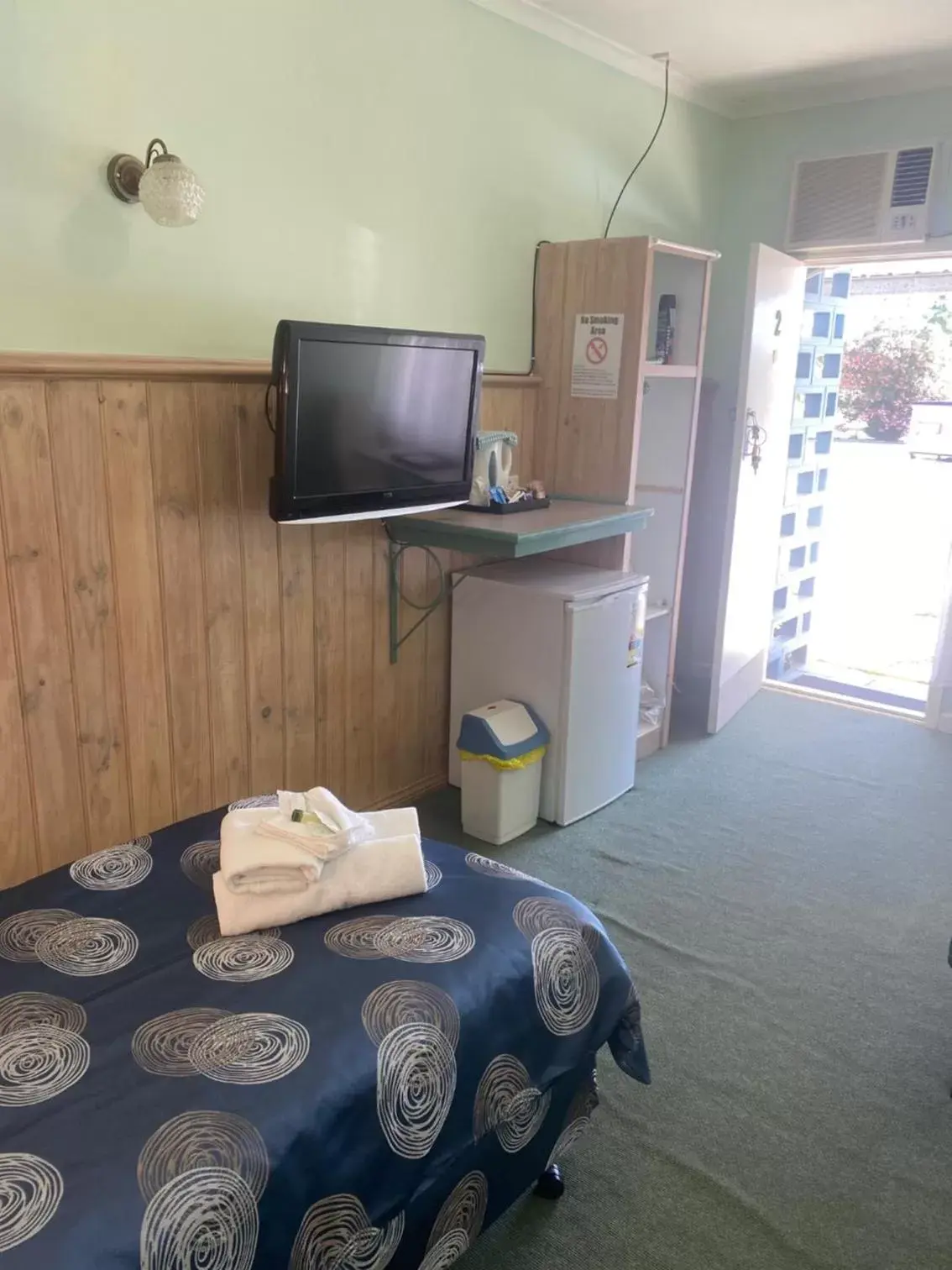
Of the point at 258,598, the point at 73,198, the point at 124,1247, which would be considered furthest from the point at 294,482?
the point at 124,1247

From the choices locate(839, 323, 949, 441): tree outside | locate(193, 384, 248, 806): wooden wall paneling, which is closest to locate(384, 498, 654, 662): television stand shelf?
locate(193, 384, 248, 806): wooden wall paneling

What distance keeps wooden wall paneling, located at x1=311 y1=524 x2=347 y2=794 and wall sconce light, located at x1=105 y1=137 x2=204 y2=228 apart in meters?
0.90

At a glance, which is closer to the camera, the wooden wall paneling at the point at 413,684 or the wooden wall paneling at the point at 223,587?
the wooden wall paneling at the point at 223,587

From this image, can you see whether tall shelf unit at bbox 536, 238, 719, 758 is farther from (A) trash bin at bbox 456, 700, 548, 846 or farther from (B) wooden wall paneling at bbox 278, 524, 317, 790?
(B) wooden wall paneling at bbox 278, 524, 317, 790

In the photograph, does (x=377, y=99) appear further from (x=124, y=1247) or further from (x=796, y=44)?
(x=124, y=1247)

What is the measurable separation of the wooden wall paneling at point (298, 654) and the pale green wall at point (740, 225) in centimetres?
204

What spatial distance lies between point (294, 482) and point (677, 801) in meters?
1.79

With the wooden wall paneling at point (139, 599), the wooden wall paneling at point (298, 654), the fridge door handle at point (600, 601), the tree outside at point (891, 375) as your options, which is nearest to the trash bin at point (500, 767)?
the fridge door handle at point (600, 601)

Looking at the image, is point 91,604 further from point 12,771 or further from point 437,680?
point 437,680

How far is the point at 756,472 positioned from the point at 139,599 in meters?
2.58

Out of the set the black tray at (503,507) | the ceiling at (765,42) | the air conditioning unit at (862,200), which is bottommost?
the black tray at (503,507)

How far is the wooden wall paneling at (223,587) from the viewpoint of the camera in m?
2.28

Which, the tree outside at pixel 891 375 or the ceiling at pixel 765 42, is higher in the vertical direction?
the ceiling at pixel 765 42

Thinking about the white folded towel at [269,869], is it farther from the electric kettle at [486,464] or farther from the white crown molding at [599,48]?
the white crown molding at [599,48]
